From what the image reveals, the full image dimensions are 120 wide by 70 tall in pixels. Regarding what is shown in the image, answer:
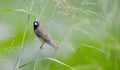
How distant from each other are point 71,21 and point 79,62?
0.54 metres

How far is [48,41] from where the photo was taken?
169 cm

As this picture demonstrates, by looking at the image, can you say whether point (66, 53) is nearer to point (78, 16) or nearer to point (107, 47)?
point (107, 47)

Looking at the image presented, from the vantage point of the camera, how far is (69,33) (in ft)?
5.44

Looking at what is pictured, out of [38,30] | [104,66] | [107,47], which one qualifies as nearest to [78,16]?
[38,30]

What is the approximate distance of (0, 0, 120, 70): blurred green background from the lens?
5.36 feet

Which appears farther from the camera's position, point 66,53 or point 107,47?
point 66,53

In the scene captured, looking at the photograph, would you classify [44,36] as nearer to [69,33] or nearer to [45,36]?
[45,36]

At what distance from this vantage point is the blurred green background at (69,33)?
5.36 ft

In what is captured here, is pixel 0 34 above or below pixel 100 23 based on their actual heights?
below

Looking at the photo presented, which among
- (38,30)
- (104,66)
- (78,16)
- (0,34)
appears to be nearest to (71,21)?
(78,16)

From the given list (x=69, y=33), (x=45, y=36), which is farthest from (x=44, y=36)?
(x=69, y=33)

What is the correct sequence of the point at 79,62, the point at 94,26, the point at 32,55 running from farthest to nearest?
the point at 32,55
the point at 79,62
the point at 94,26

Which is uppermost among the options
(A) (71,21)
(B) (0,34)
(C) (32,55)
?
(A) (71,21)

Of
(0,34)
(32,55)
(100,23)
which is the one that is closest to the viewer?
(0,34)
